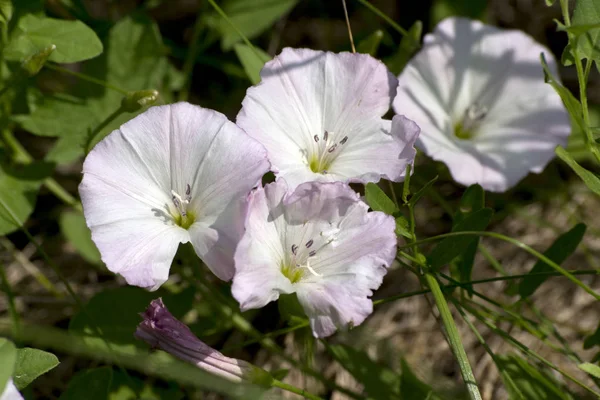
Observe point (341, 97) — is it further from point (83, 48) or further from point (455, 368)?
point (455, 368)

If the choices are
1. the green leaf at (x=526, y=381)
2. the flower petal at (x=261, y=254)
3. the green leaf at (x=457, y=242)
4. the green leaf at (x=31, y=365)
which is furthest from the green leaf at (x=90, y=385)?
the green leaf at (x=526, y=381)

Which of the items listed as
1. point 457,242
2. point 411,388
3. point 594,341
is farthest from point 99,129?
point 594,341

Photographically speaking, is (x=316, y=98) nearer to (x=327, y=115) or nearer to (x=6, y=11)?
(x=327, y=115)

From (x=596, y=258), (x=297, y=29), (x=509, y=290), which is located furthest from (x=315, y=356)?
(x=297, y=29)

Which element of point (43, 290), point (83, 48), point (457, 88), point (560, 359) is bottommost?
point (560, 359)

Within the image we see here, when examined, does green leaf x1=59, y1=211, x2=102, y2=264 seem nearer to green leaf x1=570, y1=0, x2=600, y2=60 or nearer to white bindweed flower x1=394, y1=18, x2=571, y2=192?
white bindweed flower x1=394, y1=18, x2=571, y2=192

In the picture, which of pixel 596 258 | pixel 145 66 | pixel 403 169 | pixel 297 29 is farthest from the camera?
pixel 297 29

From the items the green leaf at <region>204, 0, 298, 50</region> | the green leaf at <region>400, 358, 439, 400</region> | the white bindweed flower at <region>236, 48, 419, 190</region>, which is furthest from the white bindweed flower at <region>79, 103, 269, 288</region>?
the green leaf at <region>204, 0, 298, 50</region>
